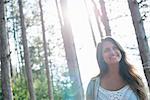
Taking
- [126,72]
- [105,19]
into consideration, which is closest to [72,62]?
[105,19]

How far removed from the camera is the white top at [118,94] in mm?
2734

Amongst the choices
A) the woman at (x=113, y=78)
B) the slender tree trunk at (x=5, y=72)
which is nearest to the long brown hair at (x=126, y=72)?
the woman at (x=113, y=78)

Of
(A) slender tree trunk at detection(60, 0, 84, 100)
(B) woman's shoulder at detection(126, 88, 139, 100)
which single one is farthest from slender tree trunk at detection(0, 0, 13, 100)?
(B) woman's shoulder at detection(126, 88, 139, 100)

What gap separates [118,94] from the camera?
2762mm

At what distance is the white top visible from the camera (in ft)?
8.97

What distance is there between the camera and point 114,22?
18016mm

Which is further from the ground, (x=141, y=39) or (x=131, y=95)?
(x=141, y=39)

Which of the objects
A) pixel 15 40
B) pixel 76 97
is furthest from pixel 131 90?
pixel 15 40

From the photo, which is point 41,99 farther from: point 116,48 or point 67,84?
point 116,48

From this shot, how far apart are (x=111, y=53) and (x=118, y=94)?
36cm

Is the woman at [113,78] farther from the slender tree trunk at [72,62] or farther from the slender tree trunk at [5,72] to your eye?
the slender tree trunk at [72,62]

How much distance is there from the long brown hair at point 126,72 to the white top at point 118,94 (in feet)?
0.18

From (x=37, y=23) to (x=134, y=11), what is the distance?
1881cm

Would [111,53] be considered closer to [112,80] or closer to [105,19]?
[112,80]
